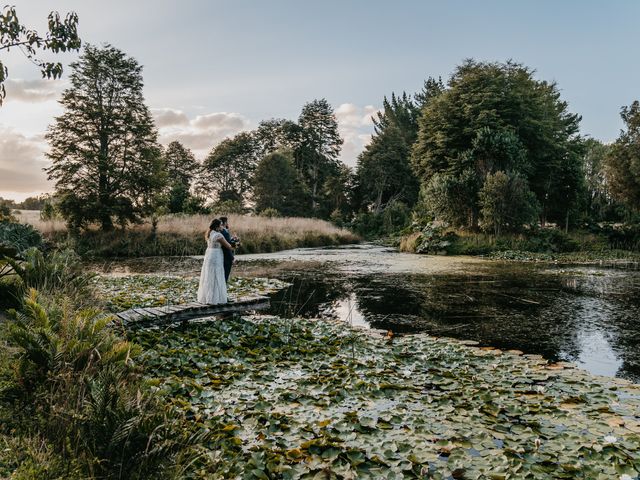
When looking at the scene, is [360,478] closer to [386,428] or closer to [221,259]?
[386,428]

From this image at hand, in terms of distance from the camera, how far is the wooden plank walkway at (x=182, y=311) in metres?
7.22

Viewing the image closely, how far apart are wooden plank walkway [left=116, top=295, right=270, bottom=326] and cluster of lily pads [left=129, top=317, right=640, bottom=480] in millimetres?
255

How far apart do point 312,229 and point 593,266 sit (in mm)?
20204

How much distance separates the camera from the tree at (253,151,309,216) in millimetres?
54062

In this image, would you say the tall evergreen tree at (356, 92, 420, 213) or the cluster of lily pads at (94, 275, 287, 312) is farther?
the tall evergreen tree at (356, 92, 420, 213)

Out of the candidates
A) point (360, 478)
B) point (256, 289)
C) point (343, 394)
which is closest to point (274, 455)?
point (360, 478)

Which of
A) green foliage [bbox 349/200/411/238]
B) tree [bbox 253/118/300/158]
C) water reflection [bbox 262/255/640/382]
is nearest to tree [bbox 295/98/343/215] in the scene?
tree [bbox 253/118/300/158]

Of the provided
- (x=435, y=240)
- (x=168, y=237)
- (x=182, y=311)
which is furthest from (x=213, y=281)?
(x=435, y=240)

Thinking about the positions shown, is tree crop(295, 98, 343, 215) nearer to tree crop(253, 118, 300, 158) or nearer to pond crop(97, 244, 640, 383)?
tree crop(253, 118, 300, 158)

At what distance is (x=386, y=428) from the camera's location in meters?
4.33

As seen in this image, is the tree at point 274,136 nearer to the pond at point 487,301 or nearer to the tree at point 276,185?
the tree at point 276,185

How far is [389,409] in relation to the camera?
4805mm

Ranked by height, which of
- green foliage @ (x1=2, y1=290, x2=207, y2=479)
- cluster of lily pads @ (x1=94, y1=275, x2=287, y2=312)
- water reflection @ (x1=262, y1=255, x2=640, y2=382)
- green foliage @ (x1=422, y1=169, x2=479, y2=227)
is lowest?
water reflection @ (x1=262, y1=255, x2=640, y2=382)

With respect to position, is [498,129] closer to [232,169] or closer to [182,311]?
[182,311]
